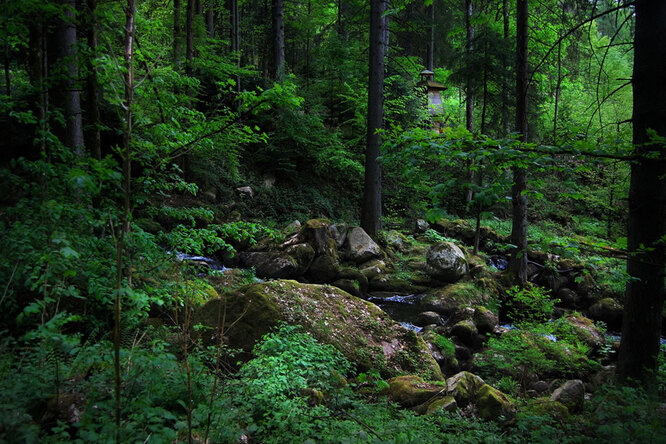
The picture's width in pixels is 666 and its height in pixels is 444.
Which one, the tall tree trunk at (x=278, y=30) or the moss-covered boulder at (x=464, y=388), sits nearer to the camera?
the moss-covered boulder at (x=464, y=388)

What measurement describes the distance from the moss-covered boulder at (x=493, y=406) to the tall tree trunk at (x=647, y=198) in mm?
1221

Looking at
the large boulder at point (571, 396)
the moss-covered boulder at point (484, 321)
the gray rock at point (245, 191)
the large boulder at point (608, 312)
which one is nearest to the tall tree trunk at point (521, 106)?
the large boulder at point (608, 312)

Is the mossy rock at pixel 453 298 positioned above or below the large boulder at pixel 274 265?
below

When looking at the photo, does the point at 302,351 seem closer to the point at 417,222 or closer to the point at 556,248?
the point at 556,248

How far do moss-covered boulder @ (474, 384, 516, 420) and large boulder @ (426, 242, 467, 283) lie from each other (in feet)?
20.4

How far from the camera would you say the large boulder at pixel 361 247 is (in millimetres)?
10932

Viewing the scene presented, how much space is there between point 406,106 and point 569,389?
45.9 ft

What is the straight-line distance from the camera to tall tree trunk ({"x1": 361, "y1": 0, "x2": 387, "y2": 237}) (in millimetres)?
11328

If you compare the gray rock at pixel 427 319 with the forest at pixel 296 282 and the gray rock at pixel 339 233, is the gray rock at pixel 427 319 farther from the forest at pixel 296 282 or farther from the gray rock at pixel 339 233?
the gray rock at pixel 339 233

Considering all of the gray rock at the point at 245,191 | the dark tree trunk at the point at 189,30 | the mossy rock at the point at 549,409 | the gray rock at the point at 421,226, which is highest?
the dark tree trunk at the point at 189,30

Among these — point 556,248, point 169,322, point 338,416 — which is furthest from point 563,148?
point 169,322

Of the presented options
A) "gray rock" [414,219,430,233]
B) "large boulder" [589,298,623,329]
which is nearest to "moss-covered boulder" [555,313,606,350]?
"large boulder" [589,298,623,329]

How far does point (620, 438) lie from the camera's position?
8.20ft

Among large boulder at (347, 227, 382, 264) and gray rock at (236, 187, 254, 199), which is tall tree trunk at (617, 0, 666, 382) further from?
gray rock at (236, 187, 254, 199)
